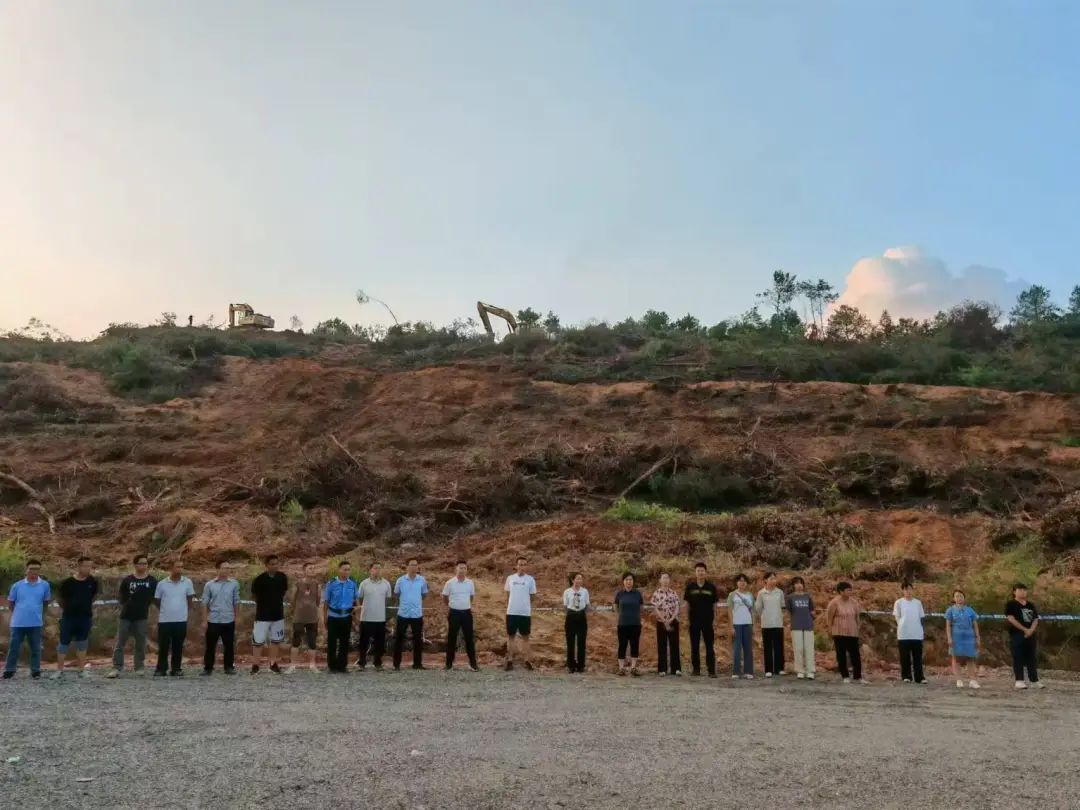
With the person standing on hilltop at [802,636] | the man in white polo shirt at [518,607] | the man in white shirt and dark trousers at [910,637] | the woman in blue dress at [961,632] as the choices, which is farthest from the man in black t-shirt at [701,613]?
the woman in blue dress at [961,632]

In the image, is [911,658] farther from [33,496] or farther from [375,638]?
[33,496]

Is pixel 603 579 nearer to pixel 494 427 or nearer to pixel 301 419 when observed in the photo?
pixel 494 427

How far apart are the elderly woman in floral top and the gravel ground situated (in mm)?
1353

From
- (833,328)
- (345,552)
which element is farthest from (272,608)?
(833,328)

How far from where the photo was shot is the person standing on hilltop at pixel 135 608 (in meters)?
10.4

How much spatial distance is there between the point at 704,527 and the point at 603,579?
4.24m

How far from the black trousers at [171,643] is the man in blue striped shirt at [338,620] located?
170cm

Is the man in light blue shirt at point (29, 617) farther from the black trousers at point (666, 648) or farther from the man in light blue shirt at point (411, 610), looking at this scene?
the black trousers at point (666, 648)

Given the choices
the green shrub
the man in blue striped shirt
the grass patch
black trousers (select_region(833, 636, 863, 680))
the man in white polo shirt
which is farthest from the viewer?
the grass patch

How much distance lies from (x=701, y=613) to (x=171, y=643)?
6.54 meters

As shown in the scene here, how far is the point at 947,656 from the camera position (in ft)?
43.5

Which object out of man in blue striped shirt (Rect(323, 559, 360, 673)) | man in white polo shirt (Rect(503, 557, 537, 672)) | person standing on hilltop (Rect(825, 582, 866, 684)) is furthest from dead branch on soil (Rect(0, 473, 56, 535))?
person standing on hilltop (Rect(825, 582, 866, 684))

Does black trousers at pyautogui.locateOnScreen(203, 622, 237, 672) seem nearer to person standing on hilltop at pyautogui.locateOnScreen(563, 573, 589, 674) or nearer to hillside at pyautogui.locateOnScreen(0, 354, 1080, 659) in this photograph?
person standing on hilltop at pyautogui.locateOnScreen(563, 573, 589, 674)

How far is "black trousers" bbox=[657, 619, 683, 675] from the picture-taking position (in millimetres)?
11320
